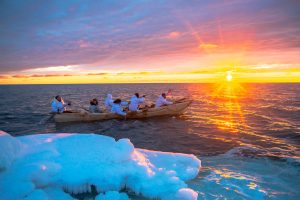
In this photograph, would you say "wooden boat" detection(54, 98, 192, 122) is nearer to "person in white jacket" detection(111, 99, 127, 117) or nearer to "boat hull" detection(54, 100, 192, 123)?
"boat hull" detection(54, 100, 192, 123)

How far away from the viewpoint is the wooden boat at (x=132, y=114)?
728 inches

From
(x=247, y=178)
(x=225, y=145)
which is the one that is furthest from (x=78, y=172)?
(x=225, y=145)

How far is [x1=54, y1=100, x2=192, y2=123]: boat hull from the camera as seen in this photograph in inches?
729

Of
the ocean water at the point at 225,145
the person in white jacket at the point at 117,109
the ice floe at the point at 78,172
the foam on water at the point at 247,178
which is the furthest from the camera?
the person in white jacket at the point at 117,109

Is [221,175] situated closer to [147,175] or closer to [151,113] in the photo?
[147,175]

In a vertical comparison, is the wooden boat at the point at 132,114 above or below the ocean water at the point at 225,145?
above

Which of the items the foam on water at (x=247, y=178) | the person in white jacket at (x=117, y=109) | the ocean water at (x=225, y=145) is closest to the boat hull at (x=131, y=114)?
the person in white jacket at (x=117, y=109)

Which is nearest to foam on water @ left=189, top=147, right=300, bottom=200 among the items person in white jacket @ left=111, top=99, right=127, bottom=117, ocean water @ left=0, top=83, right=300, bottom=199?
ocean water @ left=0, top=83, right=300, bottom=199

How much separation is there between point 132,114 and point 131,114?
0.29 ft

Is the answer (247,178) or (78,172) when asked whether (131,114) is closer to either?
(247,178)

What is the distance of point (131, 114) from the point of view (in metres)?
20.0

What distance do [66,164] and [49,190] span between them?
2.33ft

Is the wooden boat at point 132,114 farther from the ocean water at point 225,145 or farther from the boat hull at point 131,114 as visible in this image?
the ocean water at point 225,145

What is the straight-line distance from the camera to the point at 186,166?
7.52m
